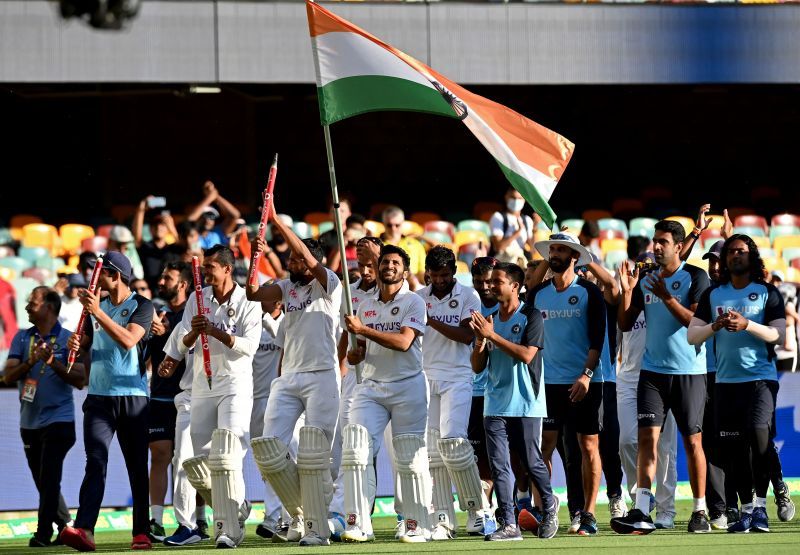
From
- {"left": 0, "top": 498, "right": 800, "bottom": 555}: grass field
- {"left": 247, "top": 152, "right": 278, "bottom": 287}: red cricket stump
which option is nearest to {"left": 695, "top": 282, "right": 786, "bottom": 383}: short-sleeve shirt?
{"left": 0, "top": 498, "right": 800, "bottom": 555}: grass field

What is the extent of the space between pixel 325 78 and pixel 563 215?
13.5 m

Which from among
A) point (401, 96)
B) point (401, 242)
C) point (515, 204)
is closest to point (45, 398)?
point (401, 96)

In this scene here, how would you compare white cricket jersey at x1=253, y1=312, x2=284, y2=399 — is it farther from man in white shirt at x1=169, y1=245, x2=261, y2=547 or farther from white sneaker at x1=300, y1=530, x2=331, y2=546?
white sneaker at x1=300, y1=530, x2=331, y2=546

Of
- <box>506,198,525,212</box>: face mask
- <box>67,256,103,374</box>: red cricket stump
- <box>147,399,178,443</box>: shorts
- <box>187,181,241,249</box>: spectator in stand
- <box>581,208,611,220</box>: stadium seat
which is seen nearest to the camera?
<box>67,256,103,374</box>: red cricket stump

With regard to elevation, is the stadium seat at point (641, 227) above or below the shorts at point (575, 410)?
above

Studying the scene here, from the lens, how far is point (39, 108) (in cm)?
2462

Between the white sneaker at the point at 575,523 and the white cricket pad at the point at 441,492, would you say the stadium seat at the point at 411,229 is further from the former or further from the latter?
the white sneaker at the point at 575,523

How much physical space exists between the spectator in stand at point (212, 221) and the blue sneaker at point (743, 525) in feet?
27.3

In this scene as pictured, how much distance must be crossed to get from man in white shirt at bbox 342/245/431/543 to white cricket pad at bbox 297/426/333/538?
0.16 m

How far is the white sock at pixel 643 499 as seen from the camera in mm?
11207

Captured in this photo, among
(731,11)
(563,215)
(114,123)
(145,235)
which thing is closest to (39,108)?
(114,123)

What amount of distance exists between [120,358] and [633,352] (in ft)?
14.5

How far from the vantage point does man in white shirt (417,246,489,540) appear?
1136 cm

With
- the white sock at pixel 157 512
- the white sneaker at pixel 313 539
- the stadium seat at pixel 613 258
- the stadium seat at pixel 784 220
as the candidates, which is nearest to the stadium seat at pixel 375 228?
the stadium seat at pixel 613 258
